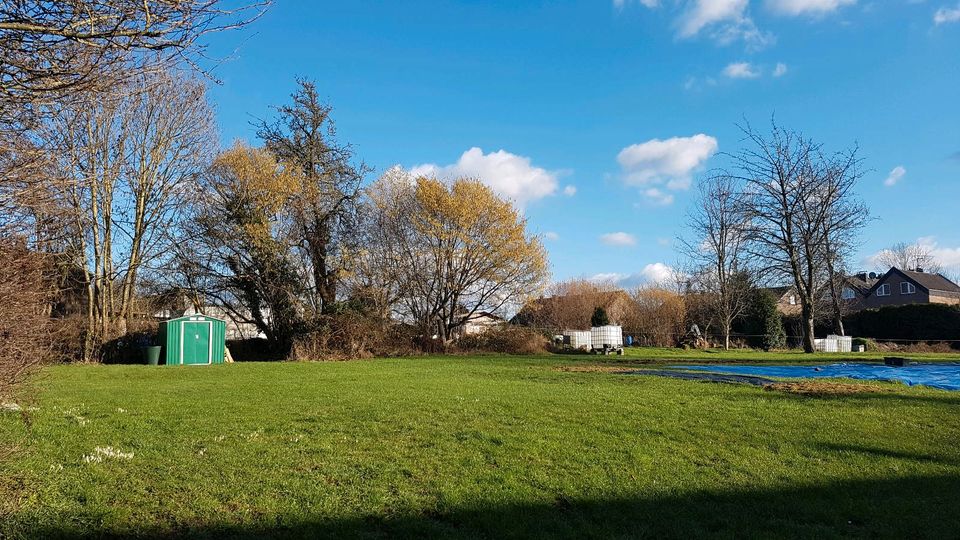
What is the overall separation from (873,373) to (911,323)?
27.4 metres

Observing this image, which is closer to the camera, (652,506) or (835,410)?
(652,506)

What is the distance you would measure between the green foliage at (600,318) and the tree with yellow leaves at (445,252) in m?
10.0

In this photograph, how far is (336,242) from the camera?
3133cm

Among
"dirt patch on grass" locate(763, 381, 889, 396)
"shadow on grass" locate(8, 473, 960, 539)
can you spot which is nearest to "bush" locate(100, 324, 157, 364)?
"shadow on grass" locate(8, 473, 960, 539)

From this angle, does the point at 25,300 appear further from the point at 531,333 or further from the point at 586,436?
the point at 531,333

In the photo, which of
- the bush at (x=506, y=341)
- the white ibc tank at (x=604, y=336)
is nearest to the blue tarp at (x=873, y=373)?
the bush at (x=506, y=341)

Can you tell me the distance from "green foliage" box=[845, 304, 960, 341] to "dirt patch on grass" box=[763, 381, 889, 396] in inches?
1244

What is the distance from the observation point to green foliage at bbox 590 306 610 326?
41075 mm

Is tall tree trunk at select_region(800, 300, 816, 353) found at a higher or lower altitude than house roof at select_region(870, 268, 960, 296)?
lower

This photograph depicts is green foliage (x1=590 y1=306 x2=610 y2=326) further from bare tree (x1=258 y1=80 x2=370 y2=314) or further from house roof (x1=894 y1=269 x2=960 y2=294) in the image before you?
house roof (x1=894 y1=269 x2=960 y2=294)

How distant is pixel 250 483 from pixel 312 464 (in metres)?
0.83

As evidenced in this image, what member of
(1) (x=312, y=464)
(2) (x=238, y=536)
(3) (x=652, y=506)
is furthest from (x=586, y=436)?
(2) (x=238, y=536)

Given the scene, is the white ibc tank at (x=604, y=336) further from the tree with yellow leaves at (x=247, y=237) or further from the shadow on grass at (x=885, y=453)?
the shadow on grass at (x=885, y=453)

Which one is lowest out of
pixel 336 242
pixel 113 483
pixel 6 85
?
pixel 113 483
